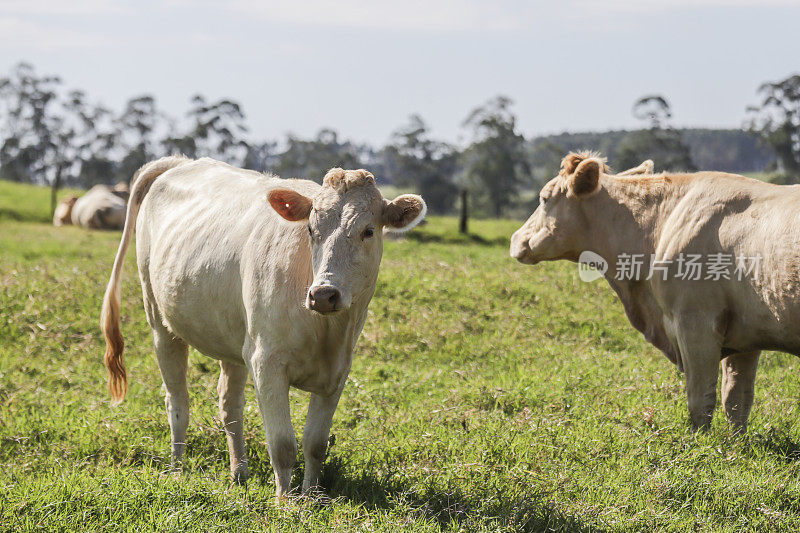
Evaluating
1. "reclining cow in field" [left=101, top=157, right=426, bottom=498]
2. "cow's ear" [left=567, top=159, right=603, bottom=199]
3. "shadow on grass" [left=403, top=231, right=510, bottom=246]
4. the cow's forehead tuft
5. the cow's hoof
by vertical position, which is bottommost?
the cow's hoof

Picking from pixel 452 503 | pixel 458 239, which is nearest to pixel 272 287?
pixel 452 503

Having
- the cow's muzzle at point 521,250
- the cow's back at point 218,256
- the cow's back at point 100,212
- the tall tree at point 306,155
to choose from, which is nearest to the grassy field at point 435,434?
the cow's back at point 218,256

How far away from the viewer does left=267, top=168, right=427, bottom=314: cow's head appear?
4.20 metres

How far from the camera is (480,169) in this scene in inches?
2520

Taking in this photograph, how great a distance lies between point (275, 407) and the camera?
460 centimetres

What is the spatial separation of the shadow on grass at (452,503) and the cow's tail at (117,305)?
6.83 ft

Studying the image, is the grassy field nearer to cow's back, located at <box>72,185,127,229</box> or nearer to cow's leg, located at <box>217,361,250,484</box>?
cow's leg, located at <box>217,361,250,484</box>

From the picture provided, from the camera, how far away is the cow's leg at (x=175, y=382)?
5.78 metres

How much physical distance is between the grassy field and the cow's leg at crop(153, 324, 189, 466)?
16 centimetres

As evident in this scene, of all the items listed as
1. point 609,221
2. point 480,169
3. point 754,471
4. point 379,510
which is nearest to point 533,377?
point 609,221

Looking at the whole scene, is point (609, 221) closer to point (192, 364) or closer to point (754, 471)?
point (754, 471)

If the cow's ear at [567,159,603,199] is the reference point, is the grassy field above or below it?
below

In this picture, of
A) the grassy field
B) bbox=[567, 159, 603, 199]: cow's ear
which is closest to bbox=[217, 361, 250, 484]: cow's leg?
the grassy field

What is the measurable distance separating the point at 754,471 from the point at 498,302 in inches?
196
